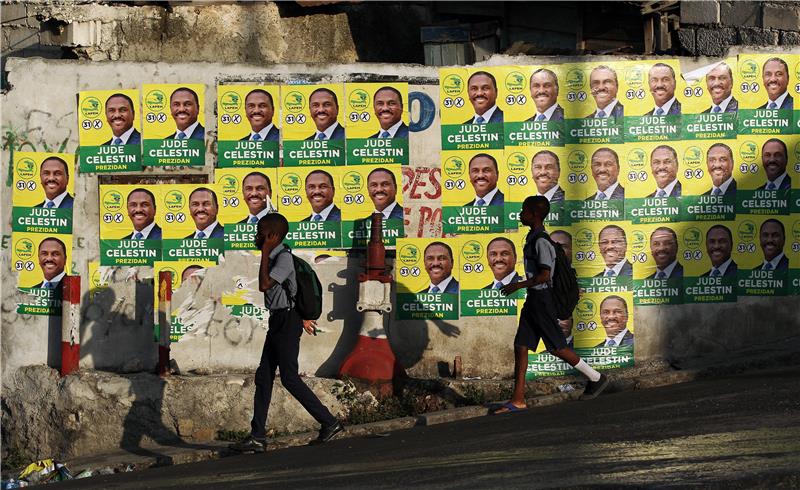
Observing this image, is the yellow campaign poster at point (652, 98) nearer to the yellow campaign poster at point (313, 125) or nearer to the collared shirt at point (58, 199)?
the yellow campaign poster at point (313, 125)

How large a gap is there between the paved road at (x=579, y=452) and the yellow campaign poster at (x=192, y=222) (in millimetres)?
2312

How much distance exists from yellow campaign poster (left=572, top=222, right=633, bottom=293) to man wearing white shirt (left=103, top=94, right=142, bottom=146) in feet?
12.8

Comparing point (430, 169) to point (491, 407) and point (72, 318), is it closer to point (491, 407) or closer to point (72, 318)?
point (491, 407)

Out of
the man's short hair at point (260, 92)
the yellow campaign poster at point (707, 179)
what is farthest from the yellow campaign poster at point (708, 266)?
the man's short hair at point (260, 92)

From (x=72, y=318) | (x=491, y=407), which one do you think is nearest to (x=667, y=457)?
(x=491, y=407)

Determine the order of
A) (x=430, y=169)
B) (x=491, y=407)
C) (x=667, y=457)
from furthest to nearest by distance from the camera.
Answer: (x=430, y=169) → (x=491, y=407) → (x=667, y=457)

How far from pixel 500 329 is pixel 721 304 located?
6.40ft

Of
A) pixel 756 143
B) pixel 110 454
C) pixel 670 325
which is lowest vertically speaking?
pixel 110 454

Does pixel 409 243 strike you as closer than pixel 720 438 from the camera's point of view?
No

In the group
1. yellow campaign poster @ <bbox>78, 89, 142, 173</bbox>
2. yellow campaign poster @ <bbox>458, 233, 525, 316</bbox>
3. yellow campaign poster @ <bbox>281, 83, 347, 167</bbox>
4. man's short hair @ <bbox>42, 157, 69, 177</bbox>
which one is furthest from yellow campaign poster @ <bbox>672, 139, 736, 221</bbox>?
man's short hair @ <bbox>42, 157, 69, 177</bbox>

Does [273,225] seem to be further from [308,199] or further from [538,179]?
[538,179]

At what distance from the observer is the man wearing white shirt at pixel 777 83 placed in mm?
11438

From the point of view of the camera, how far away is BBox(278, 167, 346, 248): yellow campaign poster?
11406mm

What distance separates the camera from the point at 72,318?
11266mm
